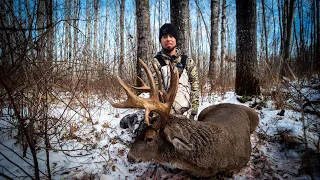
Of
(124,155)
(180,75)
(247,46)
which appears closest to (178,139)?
(124,155)

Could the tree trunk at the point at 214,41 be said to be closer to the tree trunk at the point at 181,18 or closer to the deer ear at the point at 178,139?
the tree trunk at the point at 181,18

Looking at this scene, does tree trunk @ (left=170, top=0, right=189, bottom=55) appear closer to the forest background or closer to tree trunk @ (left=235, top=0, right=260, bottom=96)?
the forest background

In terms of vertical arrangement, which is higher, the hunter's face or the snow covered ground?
the hunter's face

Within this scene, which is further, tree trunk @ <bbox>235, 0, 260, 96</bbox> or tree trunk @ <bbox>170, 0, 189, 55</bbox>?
tree trunk @ <bbox>235, 0, 260, 96</bbox>

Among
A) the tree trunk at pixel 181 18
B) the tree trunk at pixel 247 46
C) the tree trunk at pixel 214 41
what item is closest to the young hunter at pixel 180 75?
the tree trunk at pixel 181 18

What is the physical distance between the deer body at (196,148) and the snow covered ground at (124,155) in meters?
0.32

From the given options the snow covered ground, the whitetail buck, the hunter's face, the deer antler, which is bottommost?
the snow covered ground

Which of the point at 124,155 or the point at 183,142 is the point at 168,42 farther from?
the point at 124,155

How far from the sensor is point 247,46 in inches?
189

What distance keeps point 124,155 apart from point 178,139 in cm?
115

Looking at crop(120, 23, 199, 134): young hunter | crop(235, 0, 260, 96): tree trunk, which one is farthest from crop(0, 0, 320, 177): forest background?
crop(120, 23, 199, 134): young hunter

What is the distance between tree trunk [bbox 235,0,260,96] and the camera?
15.6 feet

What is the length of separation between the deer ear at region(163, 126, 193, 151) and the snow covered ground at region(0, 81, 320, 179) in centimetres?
56

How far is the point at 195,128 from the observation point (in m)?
2.16
